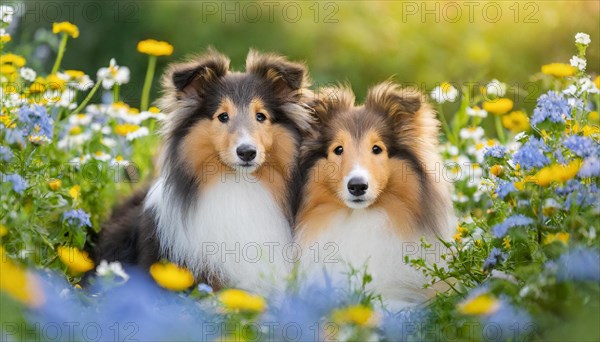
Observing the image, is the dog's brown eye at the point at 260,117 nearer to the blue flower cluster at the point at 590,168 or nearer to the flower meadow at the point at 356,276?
the flower meadow at the point at 356,276

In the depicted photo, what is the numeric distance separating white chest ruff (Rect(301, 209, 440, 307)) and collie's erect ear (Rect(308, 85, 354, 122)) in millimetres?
539

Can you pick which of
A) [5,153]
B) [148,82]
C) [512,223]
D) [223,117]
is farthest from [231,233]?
[148,82]

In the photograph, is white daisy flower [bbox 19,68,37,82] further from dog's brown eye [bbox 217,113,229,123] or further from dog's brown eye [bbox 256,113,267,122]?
dog's brown eye [bbox 256,113,267,122]

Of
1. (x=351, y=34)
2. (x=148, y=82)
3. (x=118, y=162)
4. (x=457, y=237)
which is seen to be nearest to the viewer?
(x=457, y=237)

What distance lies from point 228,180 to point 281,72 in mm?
633

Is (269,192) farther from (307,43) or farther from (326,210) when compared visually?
(307,43)

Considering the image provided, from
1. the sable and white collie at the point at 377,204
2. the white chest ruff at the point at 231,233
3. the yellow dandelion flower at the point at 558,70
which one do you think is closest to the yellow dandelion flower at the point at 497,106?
the yellow dandelion flower at the point at 558,70

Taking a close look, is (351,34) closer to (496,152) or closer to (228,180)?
(228,180)

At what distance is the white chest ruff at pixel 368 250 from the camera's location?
442cm

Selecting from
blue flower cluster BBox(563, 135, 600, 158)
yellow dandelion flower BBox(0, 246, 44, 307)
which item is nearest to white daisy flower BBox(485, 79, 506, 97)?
blue flower cluster BBox(563, 135, 600, 158)

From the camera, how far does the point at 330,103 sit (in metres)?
4.59

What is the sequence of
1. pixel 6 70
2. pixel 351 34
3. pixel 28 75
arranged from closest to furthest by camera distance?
pixel 6 70 → pixel 28 75 → pixel 351 34

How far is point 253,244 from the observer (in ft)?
14.9

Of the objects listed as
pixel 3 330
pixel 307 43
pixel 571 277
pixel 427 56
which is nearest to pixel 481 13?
pixel 427 56
